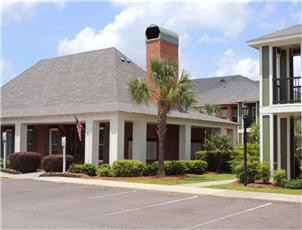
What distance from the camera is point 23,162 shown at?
25.6 meters

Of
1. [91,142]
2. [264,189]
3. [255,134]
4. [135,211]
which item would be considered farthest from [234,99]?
[135,211]

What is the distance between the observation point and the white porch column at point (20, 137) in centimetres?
2764

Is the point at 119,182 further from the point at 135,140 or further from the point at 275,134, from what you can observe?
the point at 275,134

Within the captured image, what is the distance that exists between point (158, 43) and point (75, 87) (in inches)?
234

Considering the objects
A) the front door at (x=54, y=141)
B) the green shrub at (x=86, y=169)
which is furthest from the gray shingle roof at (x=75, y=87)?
the green shrub at (x=86, y=169)

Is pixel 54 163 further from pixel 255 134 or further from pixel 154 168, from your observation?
pixel 255 134

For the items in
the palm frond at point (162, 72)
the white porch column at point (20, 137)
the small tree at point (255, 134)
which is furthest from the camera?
the small tree at point (255, 134)

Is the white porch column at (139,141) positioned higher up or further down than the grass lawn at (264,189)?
higher up

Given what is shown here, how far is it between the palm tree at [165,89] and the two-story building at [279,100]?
3733 mm

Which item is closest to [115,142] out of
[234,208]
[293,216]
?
[234,208]

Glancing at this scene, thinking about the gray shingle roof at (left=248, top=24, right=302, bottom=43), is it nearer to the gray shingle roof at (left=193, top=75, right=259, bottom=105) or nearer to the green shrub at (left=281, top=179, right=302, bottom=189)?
the green shrub at (left=281, top=179, right=302, bottom=189)

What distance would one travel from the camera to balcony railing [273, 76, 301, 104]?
19.8m

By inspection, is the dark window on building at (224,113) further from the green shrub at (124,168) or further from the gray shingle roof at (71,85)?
the green shrub at (124,168)

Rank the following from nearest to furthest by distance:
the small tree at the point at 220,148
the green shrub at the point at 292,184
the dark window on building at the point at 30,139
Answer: the green shrub at the point at 292,184 < the small tree at the point at 220,148 < the dark window on building at the point at 30,139
